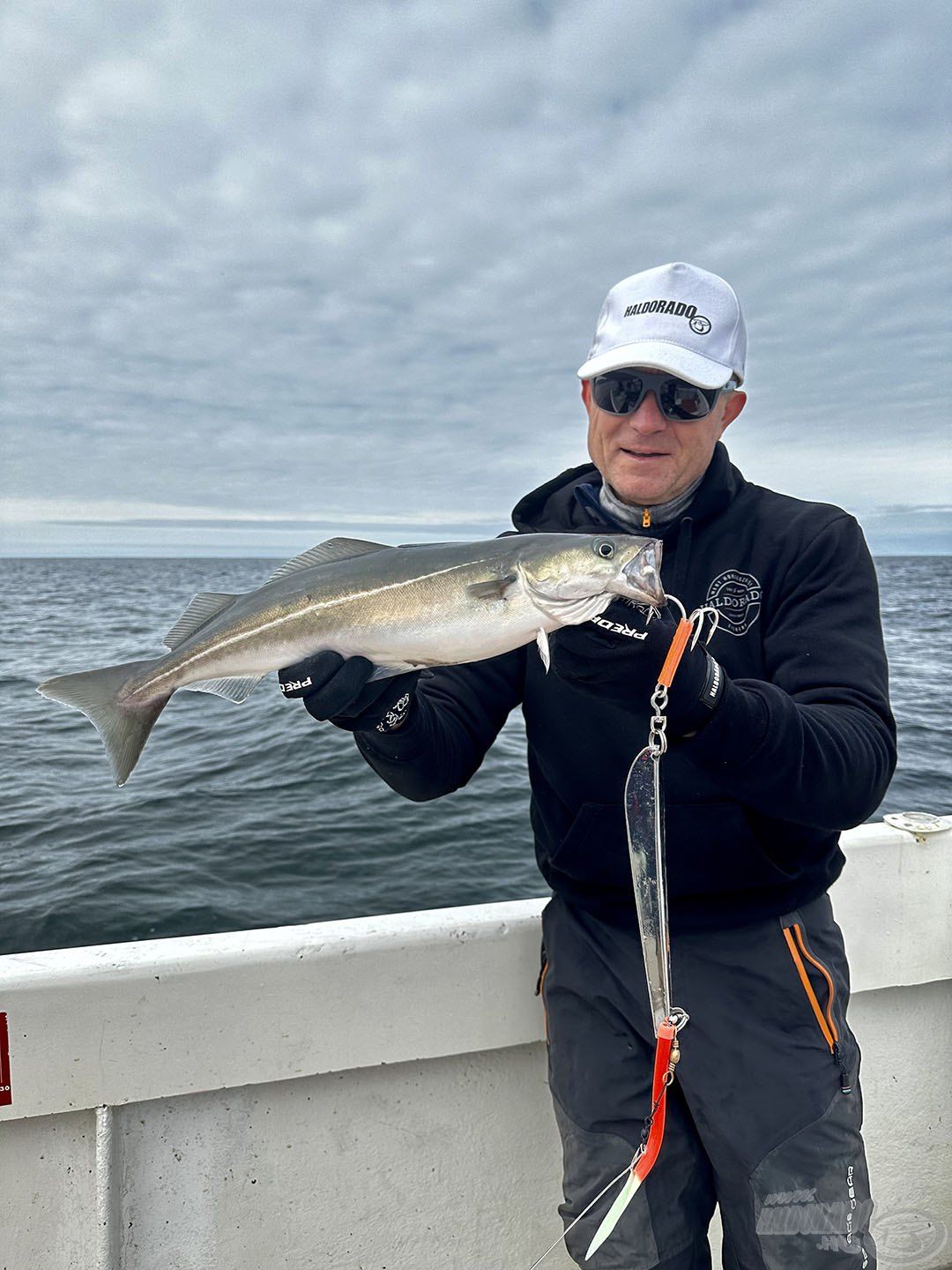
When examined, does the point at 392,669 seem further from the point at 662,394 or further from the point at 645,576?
the point at 662,394

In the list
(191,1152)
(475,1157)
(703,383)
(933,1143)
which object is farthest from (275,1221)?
(703,383)

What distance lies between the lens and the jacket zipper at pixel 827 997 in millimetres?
2203

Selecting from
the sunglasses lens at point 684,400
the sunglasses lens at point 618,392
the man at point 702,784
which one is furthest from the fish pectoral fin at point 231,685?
the sunglasses lens at point 684,400

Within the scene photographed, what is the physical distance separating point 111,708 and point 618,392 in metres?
1.81

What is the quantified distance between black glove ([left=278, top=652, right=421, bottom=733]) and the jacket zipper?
3.98 ft

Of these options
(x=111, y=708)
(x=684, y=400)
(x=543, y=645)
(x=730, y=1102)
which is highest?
(x=684, y=400)

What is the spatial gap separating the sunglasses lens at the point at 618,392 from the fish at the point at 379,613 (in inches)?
19.0

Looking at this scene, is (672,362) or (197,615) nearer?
(672,362)

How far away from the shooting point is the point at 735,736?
6.36 feet

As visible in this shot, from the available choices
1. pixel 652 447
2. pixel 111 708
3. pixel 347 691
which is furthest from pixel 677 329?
pixel 111 708

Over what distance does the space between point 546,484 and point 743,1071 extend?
1.90m

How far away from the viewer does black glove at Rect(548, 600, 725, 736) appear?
1.89 meters

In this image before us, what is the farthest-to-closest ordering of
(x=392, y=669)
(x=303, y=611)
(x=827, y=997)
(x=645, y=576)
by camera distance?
(x=303, y=611) < (x=392, y=669) < (x=827, y=997) < (x=645, y=576)

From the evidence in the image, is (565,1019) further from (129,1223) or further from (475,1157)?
(129,1223)
